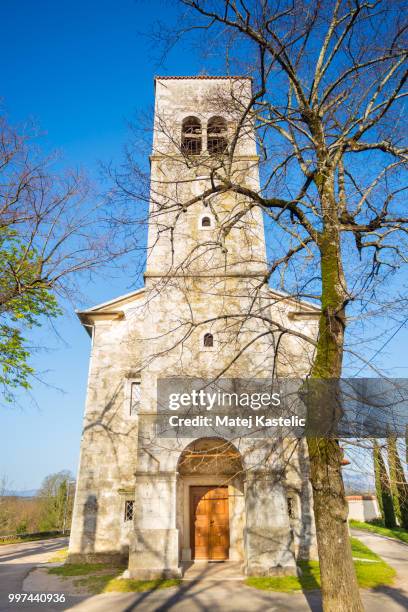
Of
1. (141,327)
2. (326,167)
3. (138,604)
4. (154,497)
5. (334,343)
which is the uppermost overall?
(141,327)

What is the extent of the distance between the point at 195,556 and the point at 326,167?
12.4 m

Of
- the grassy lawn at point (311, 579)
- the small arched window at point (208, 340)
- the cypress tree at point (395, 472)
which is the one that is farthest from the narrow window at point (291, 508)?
the cypress tree at point (395, 472)

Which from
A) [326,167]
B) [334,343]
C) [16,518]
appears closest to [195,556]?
[334,343]

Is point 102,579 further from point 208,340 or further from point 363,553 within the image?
point 363,553

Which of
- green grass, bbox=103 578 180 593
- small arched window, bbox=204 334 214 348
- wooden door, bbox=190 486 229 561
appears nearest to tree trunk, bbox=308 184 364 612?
green grass, bbox=103 578 180 593

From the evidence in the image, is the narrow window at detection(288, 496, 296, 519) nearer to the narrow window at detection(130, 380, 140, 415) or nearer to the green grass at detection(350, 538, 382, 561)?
the green grass at detection(350, 538, 382, 561)

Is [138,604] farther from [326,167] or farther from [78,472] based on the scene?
[326,167]

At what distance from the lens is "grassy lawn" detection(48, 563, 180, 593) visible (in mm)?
10414

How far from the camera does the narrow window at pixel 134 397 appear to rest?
52.1 feet

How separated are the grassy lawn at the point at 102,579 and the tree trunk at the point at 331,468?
644 centimetres

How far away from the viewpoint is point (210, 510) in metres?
14.4

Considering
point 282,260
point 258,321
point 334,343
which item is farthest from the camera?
point 258,321

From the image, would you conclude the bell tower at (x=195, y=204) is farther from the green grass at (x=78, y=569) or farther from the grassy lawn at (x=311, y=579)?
the green grass at (x=78, y=569)

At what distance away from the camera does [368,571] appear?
1182cm
